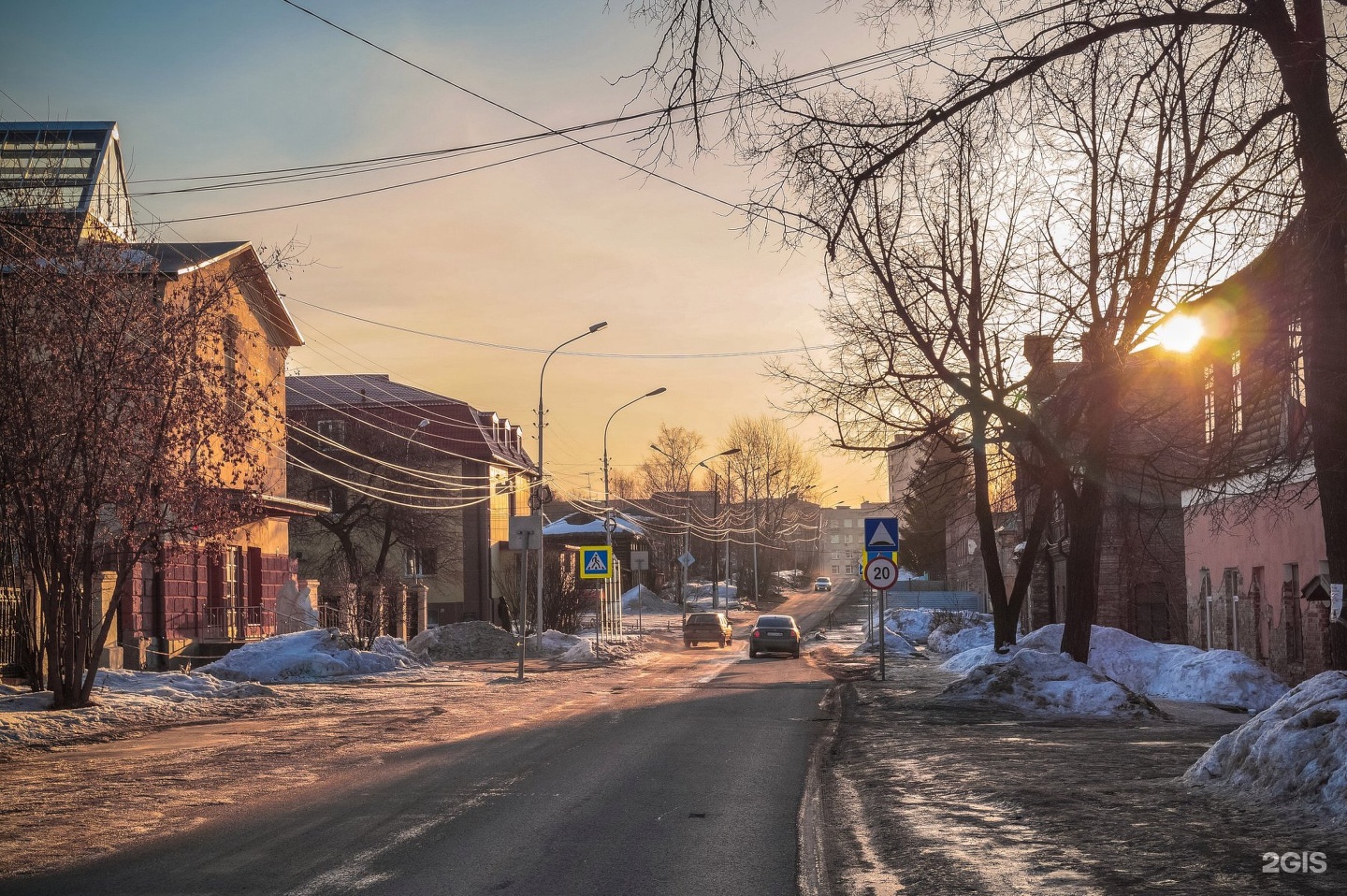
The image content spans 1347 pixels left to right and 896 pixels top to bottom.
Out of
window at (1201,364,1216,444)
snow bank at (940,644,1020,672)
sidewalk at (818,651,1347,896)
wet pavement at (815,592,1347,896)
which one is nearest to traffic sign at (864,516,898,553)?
snow bank at (940,644,1020,672)

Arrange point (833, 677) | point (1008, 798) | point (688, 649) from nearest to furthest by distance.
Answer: point (1008, 798), point (833, 677), point (688, 649)

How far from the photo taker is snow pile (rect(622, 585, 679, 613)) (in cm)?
8131

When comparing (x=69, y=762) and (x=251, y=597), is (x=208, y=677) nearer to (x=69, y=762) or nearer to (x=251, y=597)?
(x=69, y=762)

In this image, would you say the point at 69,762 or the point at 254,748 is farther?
the point at 254,748

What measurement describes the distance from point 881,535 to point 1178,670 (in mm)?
6008

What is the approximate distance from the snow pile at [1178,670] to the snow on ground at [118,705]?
15.4 m

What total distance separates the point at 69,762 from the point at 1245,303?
1267 cm

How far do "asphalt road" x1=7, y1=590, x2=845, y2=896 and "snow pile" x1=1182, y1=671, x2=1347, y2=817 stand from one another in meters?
3.25

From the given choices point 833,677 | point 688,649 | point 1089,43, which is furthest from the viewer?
point 688,649

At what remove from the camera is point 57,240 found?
58.7ft

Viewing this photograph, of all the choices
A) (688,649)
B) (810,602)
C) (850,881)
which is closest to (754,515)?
(810,602)

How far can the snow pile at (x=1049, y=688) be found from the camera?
18.1 meters

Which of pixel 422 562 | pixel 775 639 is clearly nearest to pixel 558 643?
pixel 775 639

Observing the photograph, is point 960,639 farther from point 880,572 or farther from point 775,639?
point 880,572
